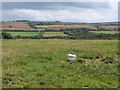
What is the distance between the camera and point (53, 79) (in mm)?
15812

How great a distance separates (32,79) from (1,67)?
380cm

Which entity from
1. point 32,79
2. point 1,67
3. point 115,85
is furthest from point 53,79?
point 1,67

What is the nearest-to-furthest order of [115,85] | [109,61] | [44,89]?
[44,89] → [115,85] → [109,61]

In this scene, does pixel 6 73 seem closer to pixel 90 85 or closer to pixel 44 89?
pixel 44 89

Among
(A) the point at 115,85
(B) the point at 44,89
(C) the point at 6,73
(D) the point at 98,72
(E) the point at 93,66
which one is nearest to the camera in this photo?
(B) the point at 44,89

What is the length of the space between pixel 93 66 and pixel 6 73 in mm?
6548

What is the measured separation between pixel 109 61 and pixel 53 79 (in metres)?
8.12

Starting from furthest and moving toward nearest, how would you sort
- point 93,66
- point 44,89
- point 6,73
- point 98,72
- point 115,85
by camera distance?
1. point 93,66
2. point 98,72
3. point 6,73
4. point 115,85
5. point 44,89

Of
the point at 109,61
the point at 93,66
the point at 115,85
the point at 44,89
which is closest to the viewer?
the point at 44,89

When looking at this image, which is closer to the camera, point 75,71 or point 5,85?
point 5,85

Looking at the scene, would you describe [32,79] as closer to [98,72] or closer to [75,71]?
[75,71]

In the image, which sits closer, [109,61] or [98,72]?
[98,72]

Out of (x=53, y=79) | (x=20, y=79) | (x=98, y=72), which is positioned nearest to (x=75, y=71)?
(x=98, y=72)

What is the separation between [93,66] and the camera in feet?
66.0
